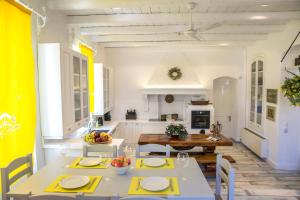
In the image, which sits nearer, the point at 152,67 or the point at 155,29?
the point at 155,29

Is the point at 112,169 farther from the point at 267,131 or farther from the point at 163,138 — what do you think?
the point at 267,131

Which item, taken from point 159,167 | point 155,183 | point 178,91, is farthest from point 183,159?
point 178,91

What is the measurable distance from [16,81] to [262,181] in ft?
14.2

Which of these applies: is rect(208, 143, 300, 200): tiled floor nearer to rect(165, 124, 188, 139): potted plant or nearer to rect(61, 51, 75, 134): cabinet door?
rect(165, 124, 188, 139): potted plant

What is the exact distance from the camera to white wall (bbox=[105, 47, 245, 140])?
6828 millimetres

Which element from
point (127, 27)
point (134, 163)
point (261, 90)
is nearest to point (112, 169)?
point (134, 163)

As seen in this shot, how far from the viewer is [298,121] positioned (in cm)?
468

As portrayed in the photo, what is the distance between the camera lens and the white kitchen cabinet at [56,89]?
2869 mm

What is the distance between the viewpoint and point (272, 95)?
16.5 ft

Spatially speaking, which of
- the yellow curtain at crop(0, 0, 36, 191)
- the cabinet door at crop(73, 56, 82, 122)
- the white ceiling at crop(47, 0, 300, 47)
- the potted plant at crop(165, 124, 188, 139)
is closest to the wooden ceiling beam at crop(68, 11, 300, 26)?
the white ceiling at crop(47, 0, 300, 47)

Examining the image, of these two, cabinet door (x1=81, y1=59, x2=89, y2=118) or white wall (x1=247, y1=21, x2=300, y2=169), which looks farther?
white wall (x1=247, y1=21, x2=300, y2=169)

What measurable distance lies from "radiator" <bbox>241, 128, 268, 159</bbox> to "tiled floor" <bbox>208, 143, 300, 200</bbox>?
0.65 feet

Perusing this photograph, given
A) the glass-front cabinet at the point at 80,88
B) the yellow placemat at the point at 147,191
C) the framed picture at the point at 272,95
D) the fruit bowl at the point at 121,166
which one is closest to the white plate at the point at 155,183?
the yellow placemat at the point at 147,191

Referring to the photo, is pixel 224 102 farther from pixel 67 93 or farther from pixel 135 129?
pixel 67 93
